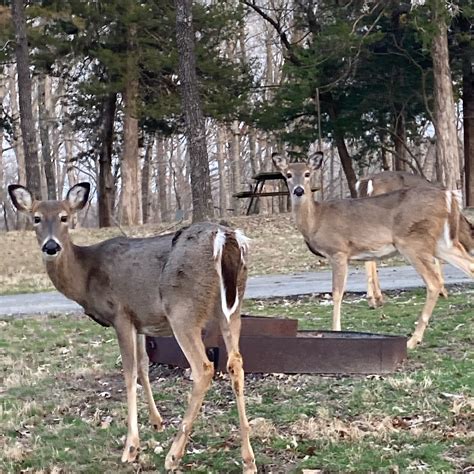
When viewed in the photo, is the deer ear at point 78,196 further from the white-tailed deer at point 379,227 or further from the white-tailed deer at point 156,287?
the white-tailed deer at point 379,227

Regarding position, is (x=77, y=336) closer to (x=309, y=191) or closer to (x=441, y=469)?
(x=309, y=191)

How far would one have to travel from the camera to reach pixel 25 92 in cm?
2486

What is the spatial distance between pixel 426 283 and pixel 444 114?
567 inches

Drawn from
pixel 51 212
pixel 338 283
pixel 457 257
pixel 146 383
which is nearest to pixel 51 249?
pixel 51 212

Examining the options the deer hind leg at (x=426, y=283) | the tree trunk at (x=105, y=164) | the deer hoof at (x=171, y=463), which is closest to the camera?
the deer hoof at (x=171, y=463)

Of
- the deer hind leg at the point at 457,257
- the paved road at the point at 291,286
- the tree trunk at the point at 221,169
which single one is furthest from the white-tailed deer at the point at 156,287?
the tree trunk at the point at 221,169

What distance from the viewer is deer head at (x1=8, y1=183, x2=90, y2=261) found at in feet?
20.6

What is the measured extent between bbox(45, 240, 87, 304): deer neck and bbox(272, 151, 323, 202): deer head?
14.9 ft

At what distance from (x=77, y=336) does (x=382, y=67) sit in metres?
19.0

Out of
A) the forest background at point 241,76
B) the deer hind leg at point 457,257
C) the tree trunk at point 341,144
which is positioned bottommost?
the deer hind leg at point 457,257

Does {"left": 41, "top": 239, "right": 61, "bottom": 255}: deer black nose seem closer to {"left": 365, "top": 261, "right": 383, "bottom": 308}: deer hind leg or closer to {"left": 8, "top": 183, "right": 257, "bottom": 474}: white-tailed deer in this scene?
{"left": 8, "top": 183, "right": 257, "bottom": 474}: white-tailed deer

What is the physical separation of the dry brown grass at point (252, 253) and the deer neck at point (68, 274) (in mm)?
10183

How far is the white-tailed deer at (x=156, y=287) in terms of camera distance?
5504mm

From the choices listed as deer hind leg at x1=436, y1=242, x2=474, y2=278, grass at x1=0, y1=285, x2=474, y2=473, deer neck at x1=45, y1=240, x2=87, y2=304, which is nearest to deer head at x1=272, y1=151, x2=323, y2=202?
deer hind leg at x1=436, y1=242, x2=474, y2=278
